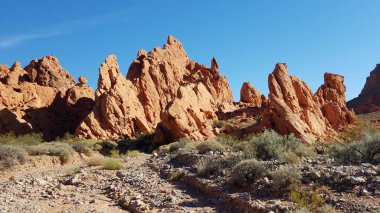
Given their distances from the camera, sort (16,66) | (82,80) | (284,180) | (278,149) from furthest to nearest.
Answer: (82,80) → (16,66) → (278,149) → (284,180)

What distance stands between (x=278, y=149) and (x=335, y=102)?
1387 inches

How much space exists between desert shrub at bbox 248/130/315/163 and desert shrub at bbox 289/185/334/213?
14.4 ft

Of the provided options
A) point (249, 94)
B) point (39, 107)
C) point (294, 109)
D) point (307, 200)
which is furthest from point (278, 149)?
point (249, 94)

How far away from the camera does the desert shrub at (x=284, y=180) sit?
11390 millimetres

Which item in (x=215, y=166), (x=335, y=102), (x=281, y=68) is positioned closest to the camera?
(x=215, y=166)

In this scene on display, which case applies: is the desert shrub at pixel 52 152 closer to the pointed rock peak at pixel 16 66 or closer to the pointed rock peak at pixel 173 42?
the pointed rock peak at pixel 16 66

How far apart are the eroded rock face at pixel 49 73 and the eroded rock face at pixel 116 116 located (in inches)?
509

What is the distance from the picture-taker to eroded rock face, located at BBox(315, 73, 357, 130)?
148 ft

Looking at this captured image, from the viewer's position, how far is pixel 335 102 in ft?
163

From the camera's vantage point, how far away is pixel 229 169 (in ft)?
51.1

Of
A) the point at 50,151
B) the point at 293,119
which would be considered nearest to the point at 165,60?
the point at 293,119

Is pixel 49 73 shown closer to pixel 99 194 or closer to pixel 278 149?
pixel 99 194

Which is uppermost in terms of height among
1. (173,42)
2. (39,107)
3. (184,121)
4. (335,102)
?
(173,42)

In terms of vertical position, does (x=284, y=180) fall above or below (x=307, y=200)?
above
